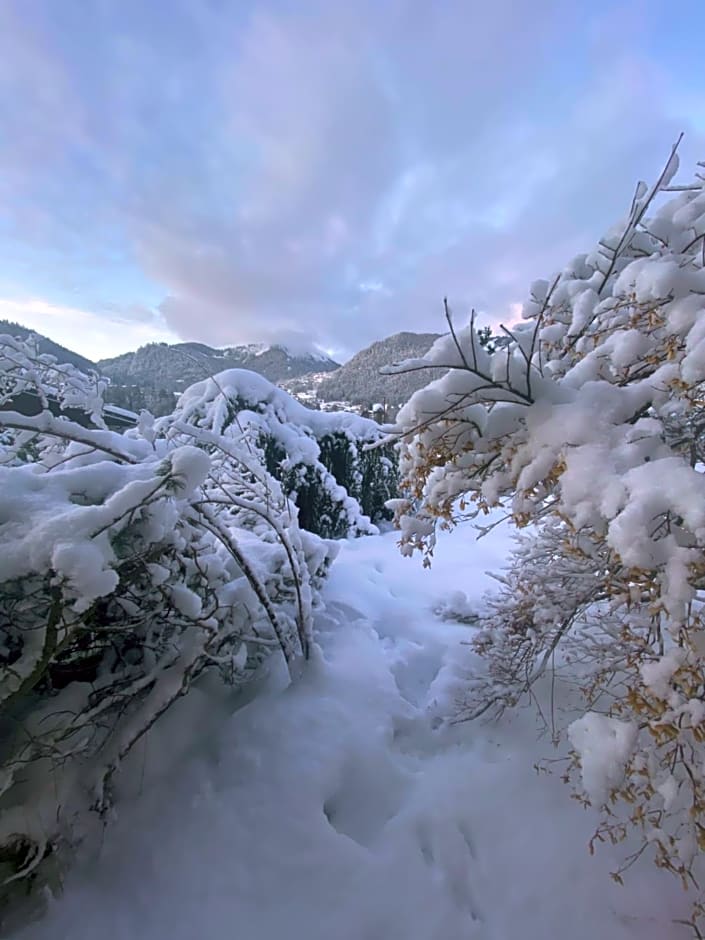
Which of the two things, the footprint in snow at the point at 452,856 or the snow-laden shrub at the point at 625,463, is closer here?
the snow-laden shrub at the point at 625,463

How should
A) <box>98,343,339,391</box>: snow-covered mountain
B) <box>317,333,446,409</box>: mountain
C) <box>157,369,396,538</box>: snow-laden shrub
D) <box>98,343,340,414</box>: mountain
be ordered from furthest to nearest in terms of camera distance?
<box>317,333,446,409</box>: mountain < <box>157,369,396,538</box>: snow-laden shrub < <box>98,343,340,414</box>: mountain < <box>98,343,339,391</box>: snow-covered mountain

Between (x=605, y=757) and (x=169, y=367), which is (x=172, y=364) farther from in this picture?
(x=605, y=757)

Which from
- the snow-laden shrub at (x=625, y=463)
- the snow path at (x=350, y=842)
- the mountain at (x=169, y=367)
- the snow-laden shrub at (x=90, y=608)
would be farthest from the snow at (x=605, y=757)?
the mountain at (x=169, y=367)

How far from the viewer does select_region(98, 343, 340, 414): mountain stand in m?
2.87

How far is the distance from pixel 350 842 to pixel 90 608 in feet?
4.58

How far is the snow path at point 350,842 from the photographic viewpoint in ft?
4.97

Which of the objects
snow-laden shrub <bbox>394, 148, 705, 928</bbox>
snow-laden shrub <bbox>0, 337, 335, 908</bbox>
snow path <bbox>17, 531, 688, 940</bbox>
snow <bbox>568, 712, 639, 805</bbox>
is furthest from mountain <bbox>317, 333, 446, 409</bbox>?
snow <bbox>568, 712, 639, 805</bbox>

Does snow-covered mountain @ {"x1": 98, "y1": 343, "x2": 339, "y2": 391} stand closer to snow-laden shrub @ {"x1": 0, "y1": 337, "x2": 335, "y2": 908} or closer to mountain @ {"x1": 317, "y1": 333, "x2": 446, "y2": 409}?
snow-laden shrub @ {"x1": 0, "y1": 337, "x2": 335, "y2": 908}

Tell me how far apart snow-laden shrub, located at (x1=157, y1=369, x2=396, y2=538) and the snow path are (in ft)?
12.6

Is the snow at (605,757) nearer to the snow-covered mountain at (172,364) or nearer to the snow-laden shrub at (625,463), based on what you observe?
the snow-laden shrub at (625,463)

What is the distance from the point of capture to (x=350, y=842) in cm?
176

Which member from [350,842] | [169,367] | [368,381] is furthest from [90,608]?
[368,381]

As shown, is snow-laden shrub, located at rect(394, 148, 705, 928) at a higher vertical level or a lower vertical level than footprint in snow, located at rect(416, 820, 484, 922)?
higher

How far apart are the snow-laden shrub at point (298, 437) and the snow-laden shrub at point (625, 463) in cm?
432
